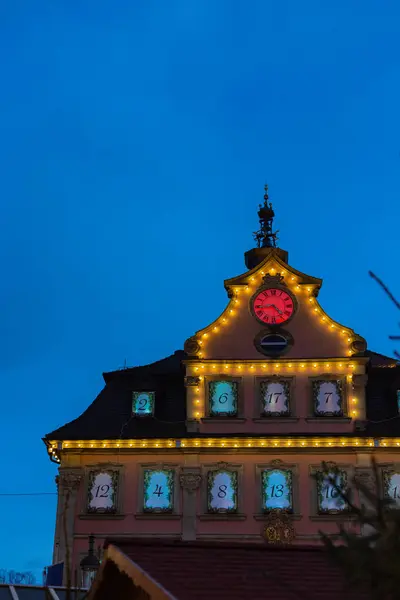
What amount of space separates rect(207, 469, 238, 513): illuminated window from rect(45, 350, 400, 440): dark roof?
1.57 metres

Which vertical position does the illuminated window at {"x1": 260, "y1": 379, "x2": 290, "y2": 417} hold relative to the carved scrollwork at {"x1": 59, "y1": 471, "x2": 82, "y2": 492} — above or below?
above

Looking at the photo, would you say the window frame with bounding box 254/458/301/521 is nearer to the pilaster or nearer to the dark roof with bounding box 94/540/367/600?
the pilaster

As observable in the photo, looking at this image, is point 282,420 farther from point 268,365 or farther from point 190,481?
point 190,481

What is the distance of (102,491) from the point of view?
34.9m

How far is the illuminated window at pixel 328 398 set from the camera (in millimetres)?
35188

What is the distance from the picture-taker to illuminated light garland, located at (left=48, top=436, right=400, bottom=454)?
34531 mm

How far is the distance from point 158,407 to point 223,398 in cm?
278

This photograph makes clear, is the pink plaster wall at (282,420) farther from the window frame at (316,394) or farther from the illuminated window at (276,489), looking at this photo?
the illuminated window at (276,489)

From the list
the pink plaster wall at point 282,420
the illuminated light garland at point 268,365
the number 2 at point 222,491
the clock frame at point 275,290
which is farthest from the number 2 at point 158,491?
the clock frame at point 275,290

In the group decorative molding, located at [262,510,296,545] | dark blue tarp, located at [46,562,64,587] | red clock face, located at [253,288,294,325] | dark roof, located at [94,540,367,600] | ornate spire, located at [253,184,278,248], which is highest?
ornate spire, located at [253,184,278,248]

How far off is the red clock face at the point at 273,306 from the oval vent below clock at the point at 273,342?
0.51 metres

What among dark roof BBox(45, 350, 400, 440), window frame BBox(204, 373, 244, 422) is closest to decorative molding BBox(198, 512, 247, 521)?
dark roof BBox(45, 350, 400, 440)

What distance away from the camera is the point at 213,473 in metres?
34.8

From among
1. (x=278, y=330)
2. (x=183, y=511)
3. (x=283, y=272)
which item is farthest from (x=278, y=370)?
(x=183, y=511)
